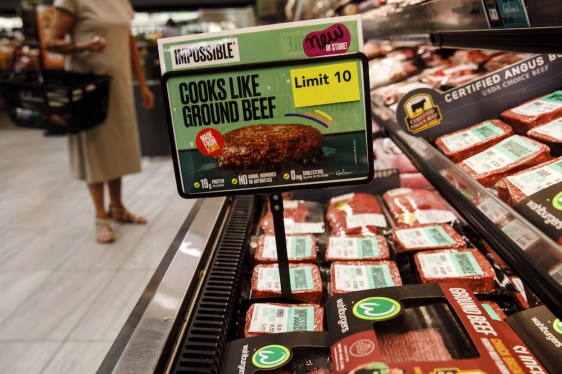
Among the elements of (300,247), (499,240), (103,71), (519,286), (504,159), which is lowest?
(519,286)

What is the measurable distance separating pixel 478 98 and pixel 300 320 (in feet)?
2.66

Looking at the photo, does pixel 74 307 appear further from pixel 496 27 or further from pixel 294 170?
→ pixel 496 27

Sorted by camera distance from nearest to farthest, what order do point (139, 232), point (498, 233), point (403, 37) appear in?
1. point (498, 233)
2. point (403, 37)
3. point (139, 232)

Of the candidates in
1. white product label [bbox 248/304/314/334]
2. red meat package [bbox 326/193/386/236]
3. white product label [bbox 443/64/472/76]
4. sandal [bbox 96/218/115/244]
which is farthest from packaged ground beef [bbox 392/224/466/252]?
sandal [bbox 96/218/115/244]

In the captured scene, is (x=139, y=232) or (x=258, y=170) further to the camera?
(x=139, y=232)

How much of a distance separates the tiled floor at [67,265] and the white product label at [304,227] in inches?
46.5

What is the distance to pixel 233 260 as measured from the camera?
4.29 ft

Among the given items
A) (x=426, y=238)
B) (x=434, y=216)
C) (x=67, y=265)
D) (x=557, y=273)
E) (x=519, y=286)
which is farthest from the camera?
(x=67, y=265)

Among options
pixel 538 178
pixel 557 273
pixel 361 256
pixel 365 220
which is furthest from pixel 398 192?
pixel 557 273

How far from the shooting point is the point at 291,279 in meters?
1.24

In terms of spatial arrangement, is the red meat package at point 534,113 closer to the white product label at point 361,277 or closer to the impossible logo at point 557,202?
the impossible logo at point 557,202

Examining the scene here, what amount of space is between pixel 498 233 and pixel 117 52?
2.91 meters

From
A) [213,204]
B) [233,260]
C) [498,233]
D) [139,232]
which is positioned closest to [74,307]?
[139,232]

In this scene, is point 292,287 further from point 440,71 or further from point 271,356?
point 440,71
